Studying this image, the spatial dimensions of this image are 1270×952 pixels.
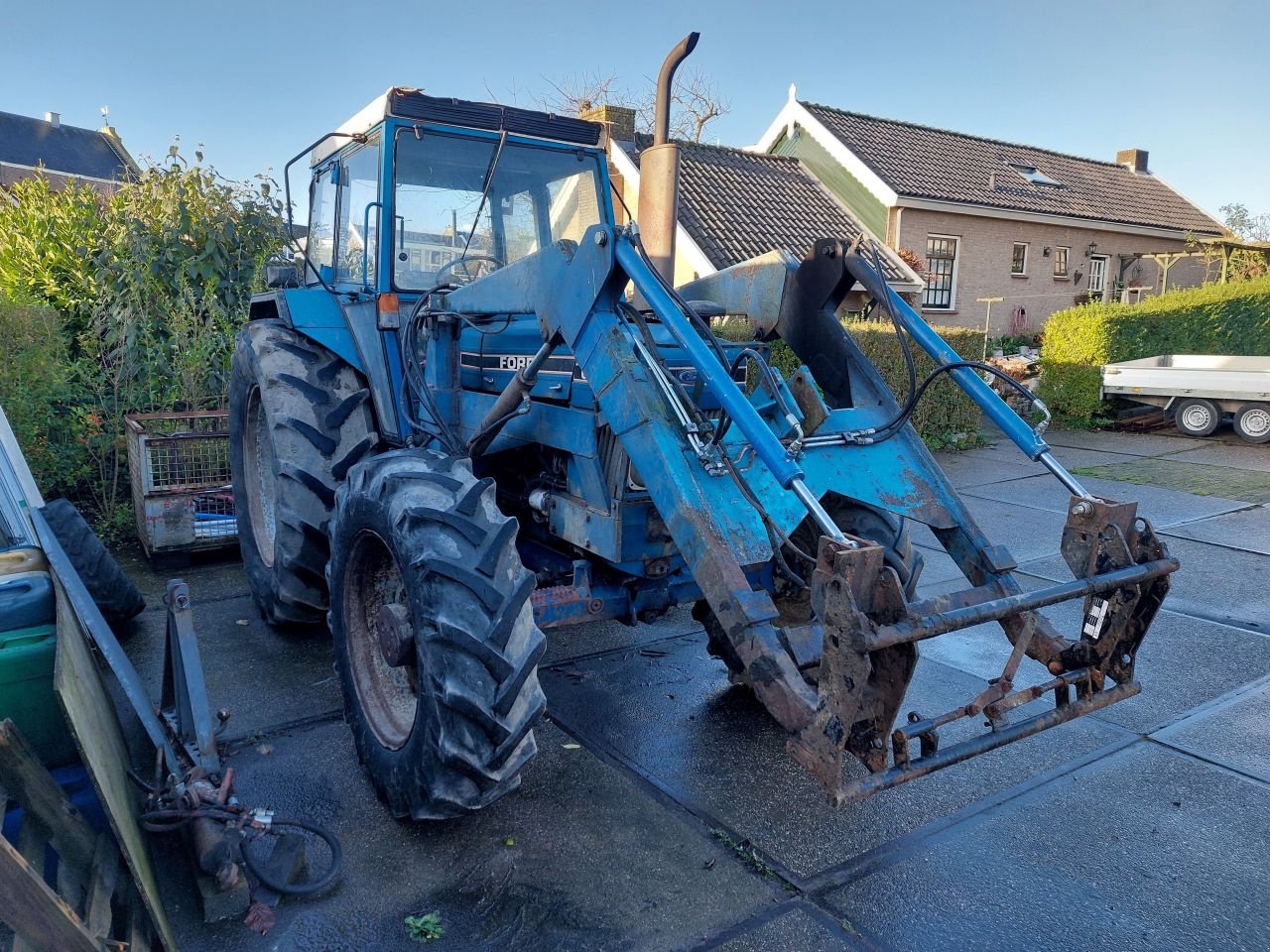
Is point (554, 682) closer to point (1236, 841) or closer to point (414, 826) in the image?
point (414, 826)

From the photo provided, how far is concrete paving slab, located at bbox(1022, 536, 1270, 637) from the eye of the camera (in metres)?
5.38

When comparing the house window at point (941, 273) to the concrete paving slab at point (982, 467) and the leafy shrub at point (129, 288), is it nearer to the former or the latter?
the concrete paving slab at point (982, 467)

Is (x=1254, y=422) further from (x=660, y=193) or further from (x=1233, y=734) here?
(x=660, y=193)

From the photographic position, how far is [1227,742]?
381 cm

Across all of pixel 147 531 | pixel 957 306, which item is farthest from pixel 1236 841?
pixel 957 306

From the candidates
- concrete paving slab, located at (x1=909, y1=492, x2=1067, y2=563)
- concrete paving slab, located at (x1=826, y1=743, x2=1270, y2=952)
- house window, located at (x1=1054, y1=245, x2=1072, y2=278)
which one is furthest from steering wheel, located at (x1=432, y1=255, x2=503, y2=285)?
house window, located at (x1=1054, y1=245, x2=1072, y2=278)

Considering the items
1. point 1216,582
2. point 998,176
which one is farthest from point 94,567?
point 998,176

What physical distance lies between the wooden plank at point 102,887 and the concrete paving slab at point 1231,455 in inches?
442

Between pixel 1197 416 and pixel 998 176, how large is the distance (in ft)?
37.5

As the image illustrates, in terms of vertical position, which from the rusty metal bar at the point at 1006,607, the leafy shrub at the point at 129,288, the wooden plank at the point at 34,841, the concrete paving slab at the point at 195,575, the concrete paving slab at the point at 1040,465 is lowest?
the concrete paving slab at the point at 195,575

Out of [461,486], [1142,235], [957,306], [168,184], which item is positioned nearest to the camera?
[461,486]

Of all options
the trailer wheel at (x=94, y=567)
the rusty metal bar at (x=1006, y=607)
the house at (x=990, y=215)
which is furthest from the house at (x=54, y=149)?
the rusty metal bar at (x=1006, y=607)

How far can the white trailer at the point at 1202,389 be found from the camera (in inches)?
455

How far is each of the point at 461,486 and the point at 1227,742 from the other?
11.0 feet
